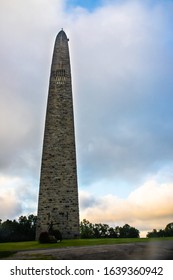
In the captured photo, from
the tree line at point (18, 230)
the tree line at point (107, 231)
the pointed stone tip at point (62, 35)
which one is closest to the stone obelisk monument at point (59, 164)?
the pointed stone tip at point (62, 35)

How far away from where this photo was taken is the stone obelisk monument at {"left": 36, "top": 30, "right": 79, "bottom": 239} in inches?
1574

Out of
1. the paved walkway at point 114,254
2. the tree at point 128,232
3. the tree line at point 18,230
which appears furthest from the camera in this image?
the tree at point 128,232

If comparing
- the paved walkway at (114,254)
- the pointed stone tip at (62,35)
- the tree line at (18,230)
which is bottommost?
the paved walkway at (114,254)

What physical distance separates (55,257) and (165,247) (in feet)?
19.4

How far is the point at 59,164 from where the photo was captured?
4138cm

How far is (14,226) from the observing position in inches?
1992

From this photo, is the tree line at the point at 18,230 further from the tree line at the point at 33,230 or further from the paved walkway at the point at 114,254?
the paved walkway at the point at 114,254

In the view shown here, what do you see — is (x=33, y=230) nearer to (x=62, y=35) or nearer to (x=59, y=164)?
(x=59, y=164)

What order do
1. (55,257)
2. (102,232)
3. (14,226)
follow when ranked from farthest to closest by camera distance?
(102,232)
(14,226)
(55,257)

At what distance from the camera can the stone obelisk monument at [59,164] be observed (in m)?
40.0

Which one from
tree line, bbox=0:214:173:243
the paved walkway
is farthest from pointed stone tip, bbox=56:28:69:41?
the paved walkway

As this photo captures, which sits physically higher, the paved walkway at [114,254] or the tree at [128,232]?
the tree at [128,232]
